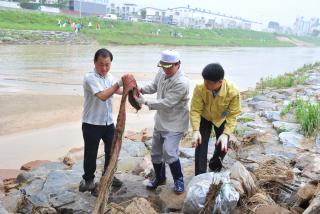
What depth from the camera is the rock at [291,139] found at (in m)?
5.77

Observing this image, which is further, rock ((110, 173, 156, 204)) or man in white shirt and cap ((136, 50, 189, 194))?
rock ((110, 173, 156, 204))

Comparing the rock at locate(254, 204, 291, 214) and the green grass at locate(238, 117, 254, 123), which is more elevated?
the rock at locate(254, 204, 291, 214)

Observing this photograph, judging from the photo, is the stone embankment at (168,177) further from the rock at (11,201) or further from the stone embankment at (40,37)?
the stone embankment at (40,37)

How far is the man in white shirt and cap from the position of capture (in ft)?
12.3

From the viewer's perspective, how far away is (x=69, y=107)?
33.9 feet

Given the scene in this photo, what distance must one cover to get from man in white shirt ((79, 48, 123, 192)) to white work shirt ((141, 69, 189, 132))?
0.40 meters

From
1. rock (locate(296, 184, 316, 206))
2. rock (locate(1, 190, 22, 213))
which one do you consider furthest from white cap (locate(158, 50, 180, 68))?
rock (locate(1, 190, 22, 213))

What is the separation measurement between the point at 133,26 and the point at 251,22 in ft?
306

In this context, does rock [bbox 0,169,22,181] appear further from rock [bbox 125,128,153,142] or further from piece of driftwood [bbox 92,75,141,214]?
piece of driftwood [bbox 92,75,141,214]

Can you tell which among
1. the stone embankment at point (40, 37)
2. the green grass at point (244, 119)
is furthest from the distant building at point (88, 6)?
the green grass at point (244, 119)

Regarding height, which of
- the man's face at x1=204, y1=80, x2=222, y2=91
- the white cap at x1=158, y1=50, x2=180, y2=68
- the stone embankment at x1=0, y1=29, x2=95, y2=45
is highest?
the white cap at x1=158, y1=50, x2=180, y2=68

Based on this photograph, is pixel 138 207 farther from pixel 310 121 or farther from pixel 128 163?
pixel 310 121

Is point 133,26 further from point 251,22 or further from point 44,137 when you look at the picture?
point 251,22

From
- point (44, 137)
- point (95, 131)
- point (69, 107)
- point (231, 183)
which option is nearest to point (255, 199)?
point (231, 183)
